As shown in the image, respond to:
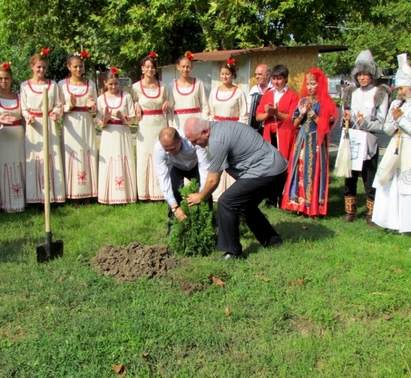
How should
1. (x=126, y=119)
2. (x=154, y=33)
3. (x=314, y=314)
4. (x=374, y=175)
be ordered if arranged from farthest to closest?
(x=154, y=33), (x=126, y=119), (x=374, y=175), (x=314, y=314)

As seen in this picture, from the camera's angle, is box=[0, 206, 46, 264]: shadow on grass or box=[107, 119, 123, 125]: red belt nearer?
box=[0, 206, 46, 264]: shadow on grass

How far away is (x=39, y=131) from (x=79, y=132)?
52cm

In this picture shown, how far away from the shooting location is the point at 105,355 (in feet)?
11.4

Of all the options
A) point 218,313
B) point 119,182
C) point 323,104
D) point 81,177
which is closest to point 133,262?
point 218,313

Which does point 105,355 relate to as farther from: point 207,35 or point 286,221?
point 207,35

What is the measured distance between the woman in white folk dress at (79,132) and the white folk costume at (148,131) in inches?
24.4

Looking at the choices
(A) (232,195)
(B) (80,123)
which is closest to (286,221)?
(A) (232,195)

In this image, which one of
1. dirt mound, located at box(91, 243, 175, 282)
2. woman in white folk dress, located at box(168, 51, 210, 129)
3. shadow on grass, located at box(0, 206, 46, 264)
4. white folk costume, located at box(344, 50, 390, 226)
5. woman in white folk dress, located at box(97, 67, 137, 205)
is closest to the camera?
dirt mound, located at box(91, 243, 175, 282)

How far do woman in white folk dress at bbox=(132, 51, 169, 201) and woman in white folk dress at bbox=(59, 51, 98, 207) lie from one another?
2.04 ft

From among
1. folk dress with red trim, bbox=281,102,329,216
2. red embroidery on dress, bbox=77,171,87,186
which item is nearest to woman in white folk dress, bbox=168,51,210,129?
folk dress with red trim, bbox=281,102,329,216

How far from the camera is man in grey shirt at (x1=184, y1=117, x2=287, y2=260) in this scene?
4.75 m

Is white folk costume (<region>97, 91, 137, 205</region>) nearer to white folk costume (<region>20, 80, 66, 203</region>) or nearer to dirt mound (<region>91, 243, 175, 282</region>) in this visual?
white folk costume (<region>20, 80, 66, 203</region>)

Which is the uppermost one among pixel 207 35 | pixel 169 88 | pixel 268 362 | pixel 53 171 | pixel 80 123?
pixel 207 35

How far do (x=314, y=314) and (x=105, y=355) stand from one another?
1634 mm
